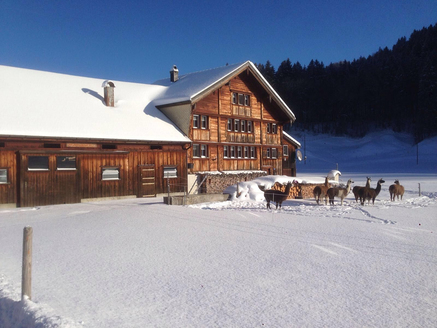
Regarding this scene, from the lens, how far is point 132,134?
23297mm

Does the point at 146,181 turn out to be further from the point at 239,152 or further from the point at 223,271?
the point at 223,271

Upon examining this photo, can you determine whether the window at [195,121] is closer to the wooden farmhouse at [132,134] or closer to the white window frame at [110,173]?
the wooden farmhouse at [132,134]

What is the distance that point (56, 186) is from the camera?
20.6 meters

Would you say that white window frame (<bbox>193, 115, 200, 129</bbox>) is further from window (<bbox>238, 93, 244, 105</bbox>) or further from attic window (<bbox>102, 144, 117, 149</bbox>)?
attic window (<bbox>102, 144, 117, 149</bbox>)

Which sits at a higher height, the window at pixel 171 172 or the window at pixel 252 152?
the window at pixel 252 152

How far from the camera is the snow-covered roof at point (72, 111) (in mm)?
A: 20281

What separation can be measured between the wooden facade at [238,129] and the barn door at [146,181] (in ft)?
11.4

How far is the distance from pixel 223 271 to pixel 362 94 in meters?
107

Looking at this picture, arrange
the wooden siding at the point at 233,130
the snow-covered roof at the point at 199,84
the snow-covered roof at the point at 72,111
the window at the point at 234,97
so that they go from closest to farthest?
the snow-covered roof at the point at 72,111, the snow-covered roof at the point at 199,84, the wooden siding at the point at 233,130, the window at the point at 234,97

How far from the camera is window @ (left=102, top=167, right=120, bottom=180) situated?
2255 cm

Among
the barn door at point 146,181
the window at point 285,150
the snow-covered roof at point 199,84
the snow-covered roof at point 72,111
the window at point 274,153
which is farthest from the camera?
the window at point 285,150

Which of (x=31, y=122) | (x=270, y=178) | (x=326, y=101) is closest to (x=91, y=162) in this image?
(x=31, y=122)

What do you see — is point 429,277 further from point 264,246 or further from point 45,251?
point 45,251

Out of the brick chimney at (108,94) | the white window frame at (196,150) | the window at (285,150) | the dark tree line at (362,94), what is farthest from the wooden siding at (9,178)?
the dark tree line at (362,94)
